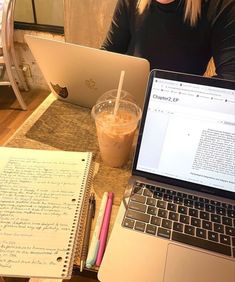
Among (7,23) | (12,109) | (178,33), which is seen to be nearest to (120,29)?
(178,33)

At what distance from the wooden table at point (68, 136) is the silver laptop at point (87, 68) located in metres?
0.08

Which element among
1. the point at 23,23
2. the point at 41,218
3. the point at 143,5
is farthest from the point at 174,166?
the point at 23,23

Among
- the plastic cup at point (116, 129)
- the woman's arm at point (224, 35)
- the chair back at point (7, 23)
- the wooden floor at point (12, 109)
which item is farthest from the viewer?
the wooden floor at point (12, 109)

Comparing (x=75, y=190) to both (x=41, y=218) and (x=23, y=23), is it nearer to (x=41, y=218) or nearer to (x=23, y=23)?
(x=41, y=218)

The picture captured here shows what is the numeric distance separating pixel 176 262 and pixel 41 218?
0.28 meters

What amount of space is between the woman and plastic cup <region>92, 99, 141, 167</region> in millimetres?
338

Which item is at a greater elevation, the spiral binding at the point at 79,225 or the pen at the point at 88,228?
the spiral binding at the point at 79,225

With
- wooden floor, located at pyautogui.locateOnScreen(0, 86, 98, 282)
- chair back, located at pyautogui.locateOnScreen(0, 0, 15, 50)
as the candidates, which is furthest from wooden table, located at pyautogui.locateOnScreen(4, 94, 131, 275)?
chair back, located at pyautogui.locateOnScreen(0, 0, 15, 50)

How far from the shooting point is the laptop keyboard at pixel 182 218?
20.9 inches

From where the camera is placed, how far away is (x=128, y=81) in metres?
0.76

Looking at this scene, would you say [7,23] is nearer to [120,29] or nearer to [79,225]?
[120,29]

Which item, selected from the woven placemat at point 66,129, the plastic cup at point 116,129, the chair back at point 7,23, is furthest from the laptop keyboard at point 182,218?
the chair back at point 7,23

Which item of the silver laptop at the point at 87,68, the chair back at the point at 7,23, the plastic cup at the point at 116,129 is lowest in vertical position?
the chair back at the point at 7,23

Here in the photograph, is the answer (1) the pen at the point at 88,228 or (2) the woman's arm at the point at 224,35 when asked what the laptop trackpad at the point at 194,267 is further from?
(2) the woman's arm at the point at 224,35
